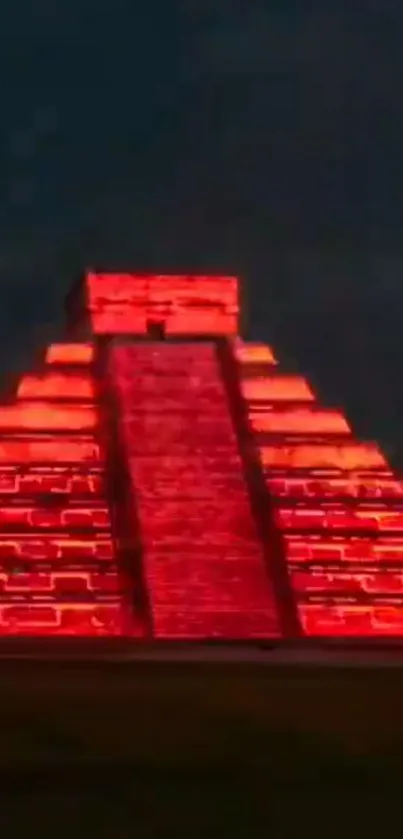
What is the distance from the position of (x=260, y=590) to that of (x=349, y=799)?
1.14 m

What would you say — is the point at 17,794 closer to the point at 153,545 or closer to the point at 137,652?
the point at 137,652

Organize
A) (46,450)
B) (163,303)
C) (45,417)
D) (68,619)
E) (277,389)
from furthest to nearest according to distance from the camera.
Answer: (163,303) < (277,389) < (45,417) < (46,450) < (68,619)

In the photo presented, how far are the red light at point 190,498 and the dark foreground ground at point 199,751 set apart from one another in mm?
495

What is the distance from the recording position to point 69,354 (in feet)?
27.9

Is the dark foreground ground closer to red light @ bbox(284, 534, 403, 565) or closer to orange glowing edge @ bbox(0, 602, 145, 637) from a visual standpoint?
orange glowing edge @ bbox(0, 602, 145, 637)

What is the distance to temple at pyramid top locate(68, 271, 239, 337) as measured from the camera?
877 cm

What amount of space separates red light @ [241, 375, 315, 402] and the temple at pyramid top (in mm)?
490

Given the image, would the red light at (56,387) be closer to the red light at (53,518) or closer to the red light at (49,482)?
the red light at (49,482)

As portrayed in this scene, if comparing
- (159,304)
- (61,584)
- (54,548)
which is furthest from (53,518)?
(159,304)

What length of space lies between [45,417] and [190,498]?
90 centimetres

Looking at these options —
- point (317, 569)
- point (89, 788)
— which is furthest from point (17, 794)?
point (317, 569)

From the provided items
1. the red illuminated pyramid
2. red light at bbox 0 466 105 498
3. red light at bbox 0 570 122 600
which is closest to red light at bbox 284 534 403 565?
the red illuminated pyramid

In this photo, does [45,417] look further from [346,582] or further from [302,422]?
[346,582]

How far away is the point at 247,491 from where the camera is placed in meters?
7.88
